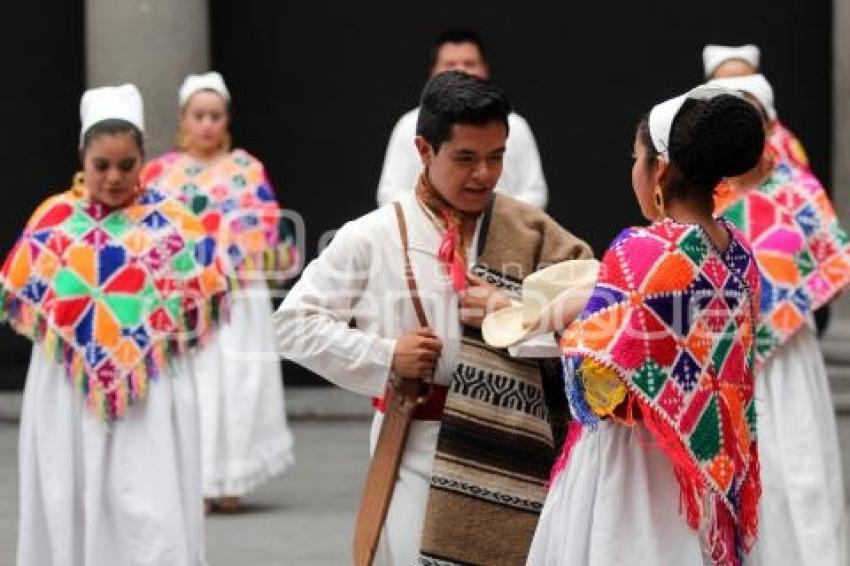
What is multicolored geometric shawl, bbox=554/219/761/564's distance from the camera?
5348 millimetres

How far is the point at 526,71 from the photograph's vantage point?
13.1m

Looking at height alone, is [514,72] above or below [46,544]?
above

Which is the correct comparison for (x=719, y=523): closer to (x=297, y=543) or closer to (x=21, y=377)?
(x=297, y=543)

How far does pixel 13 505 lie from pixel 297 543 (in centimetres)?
162

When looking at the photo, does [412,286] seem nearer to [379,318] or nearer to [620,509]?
[379,318]

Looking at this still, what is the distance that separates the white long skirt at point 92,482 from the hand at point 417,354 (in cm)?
275

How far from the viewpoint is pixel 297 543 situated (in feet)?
31.6

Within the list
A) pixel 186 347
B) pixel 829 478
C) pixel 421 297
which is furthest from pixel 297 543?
pixel 421 297

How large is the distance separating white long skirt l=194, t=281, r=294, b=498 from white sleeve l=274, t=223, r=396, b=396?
4.85 m

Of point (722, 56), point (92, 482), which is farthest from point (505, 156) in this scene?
point (92, 482)

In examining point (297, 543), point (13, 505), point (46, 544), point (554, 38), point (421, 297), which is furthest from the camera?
point (554, 38)

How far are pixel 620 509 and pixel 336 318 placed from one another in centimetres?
92

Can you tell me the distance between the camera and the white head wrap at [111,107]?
8.40 meters

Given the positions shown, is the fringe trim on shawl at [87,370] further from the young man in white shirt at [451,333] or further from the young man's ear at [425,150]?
the young man's ear at [425,150]
